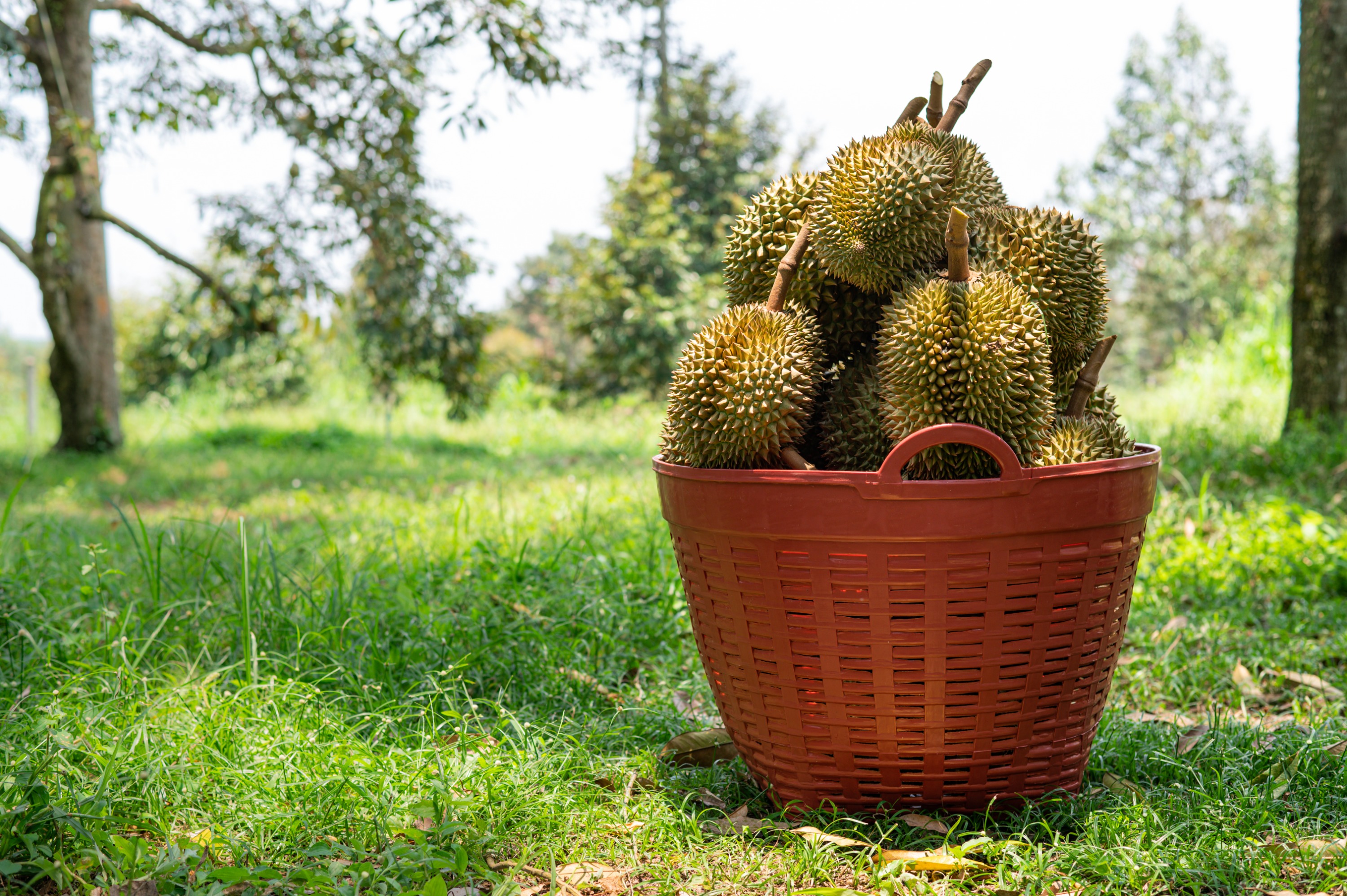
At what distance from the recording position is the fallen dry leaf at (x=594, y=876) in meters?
1.55

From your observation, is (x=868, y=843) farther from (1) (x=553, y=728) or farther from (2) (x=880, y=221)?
(2) (x=880, y=221)

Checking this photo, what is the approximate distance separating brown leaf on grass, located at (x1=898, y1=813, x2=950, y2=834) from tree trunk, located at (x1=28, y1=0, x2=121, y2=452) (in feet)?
27.2

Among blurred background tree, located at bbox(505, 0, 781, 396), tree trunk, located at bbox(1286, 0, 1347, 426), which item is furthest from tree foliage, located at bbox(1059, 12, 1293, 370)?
tree trunk, located at bbox(1286, 0, 1347, 426)

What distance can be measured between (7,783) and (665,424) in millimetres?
1345

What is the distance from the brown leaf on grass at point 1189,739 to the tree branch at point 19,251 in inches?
360

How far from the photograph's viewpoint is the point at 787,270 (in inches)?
70.9

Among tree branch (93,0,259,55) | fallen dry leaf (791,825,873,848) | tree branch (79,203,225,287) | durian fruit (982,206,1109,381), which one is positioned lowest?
fallen dry leaf (791,825,873,848)

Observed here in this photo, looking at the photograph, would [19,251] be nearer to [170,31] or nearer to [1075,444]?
[170,31]

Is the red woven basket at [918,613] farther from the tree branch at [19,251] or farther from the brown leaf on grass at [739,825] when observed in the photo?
the tree branch at [19,251]

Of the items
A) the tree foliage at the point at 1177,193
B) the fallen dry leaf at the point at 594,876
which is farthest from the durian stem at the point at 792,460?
the tree foliage at the point at 1177,193

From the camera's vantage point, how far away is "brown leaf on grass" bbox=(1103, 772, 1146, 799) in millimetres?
1802

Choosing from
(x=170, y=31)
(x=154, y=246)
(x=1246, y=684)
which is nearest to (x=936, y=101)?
(x=1246, y=684)

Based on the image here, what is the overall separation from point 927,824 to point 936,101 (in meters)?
1.39

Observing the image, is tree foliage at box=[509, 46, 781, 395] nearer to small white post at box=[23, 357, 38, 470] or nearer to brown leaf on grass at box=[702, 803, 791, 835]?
small white post at box=[23, 357, 38, 470]
